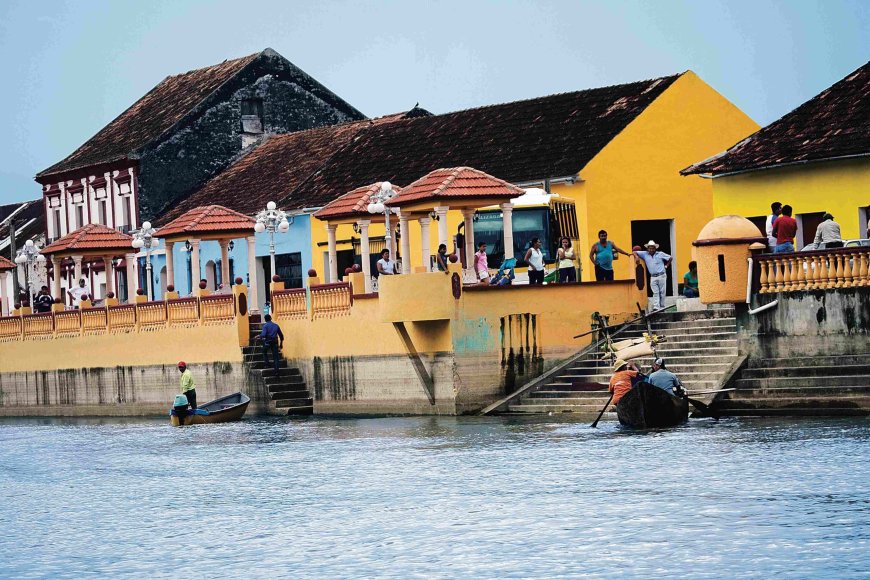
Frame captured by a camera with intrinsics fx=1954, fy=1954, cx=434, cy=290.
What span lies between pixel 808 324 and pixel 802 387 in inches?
45.0

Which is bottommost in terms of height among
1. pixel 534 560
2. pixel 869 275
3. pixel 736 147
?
pixel 534 560

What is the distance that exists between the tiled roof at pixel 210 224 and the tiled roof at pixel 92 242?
7082mm

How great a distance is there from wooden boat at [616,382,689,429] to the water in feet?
1.18

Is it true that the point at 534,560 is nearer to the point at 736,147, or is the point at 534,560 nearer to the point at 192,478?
the point at 192,478

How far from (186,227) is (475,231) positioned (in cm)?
781

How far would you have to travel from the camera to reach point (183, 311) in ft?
158

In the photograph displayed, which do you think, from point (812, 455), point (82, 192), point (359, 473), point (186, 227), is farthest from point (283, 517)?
point (82, 192)

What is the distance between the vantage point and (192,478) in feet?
99.3

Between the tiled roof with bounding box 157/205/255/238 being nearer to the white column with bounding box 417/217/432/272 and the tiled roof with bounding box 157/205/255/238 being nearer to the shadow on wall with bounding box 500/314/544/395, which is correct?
the white column with bounding box 417/217/432/272

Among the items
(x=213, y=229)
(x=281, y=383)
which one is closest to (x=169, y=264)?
(x=213, y=229)

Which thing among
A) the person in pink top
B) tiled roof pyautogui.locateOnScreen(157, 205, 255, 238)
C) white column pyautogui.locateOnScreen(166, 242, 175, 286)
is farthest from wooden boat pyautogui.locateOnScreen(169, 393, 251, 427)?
white column pyautogui.locateOnScreen(166, 242, 175, 286)

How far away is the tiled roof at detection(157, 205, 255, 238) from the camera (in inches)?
1902

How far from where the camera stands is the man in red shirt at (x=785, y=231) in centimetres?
3453

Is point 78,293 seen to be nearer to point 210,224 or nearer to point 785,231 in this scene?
point 210,224
